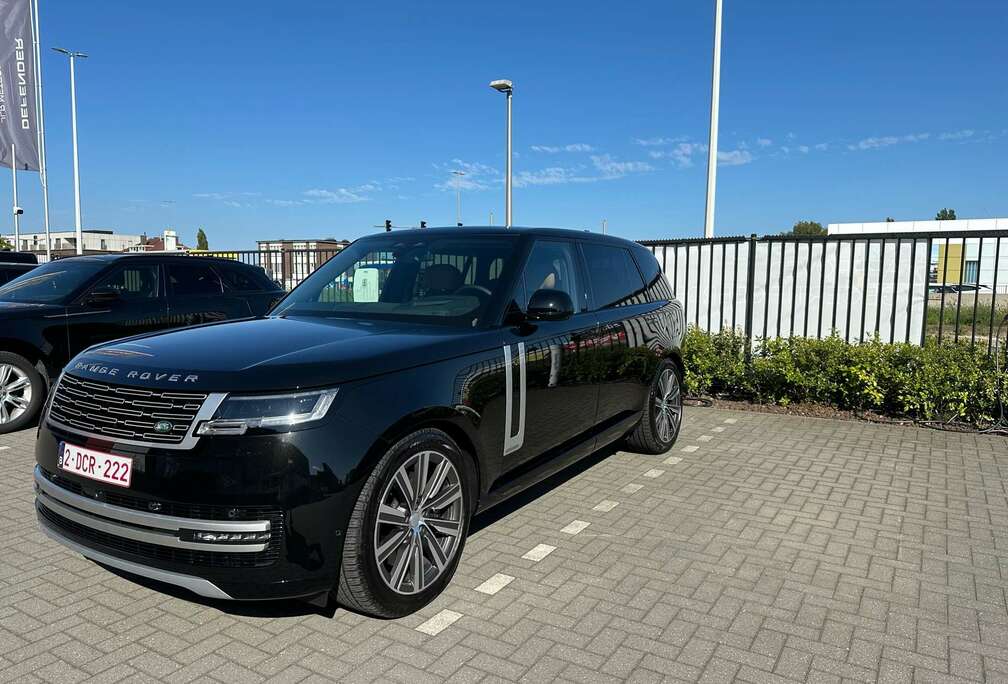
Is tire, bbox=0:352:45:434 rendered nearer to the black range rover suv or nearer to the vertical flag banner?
the black range rover suv

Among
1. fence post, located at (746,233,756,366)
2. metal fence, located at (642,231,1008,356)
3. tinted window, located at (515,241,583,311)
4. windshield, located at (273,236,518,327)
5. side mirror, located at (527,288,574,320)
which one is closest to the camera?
side mirror, located at (527,288,574,320)

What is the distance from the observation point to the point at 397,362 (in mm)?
3117

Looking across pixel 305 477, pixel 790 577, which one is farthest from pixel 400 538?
pixel 790 577

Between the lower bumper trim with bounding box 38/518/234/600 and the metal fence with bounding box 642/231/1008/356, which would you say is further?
the metal fence with bounding box 642/231/1008/356

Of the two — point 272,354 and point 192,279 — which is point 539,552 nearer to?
point 272,354

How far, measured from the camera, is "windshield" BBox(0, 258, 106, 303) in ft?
24.2

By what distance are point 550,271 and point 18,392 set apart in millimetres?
5859

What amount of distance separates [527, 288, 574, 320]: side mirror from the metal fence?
5879mm

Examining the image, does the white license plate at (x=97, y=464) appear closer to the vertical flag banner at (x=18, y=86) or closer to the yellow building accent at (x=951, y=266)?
the yellow building accent at (x=951, y=266)

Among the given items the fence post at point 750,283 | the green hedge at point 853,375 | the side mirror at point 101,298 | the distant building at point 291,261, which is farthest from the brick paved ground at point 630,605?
the distant building at point 291,261

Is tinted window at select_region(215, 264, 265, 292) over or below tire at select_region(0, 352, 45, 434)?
over

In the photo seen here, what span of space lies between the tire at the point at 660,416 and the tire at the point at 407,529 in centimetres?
280

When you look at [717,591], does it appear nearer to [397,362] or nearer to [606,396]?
[606,396]

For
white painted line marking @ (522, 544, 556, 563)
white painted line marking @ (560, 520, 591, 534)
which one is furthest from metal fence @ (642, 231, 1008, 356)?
white painted line marking @ (522, 544, 556, 563)
